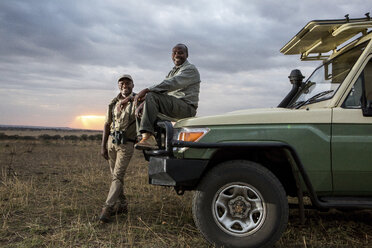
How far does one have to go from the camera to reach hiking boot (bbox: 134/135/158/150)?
4070 mm

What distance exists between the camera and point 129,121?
17.3ft

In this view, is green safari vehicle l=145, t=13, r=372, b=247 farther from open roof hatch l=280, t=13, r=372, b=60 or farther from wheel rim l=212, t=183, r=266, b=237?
open roof hatch l=280, t=13, r=372, b=60

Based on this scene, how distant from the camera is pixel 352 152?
366cm

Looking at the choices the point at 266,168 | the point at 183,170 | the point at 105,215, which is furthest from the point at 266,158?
the point at 105,215

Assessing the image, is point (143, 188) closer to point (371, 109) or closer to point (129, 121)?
point (129, 121)

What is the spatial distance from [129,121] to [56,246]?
209cm

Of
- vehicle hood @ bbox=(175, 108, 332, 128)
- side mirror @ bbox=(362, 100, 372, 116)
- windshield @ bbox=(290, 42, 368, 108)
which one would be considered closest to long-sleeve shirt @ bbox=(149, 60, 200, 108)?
vehicle hood @ bbox=(175, 108, 332, 128)

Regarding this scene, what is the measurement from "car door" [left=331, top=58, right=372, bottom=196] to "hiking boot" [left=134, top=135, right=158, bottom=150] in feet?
6.75

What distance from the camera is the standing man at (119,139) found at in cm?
502

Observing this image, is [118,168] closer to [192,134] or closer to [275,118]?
[192,134]

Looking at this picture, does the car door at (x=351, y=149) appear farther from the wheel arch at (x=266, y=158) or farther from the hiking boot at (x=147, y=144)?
the hiking boot at (x=147, y=144)

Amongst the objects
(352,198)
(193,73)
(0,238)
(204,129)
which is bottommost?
(0,238)

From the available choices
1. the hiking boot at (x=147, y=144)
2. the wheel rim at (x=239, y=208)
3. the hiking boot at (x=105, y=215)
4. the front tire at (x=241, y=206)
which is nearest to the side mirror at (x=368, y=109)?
the front tire at (x=241, y=206)

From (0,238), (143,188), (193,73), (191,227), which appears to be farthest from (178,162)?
(143,188)
